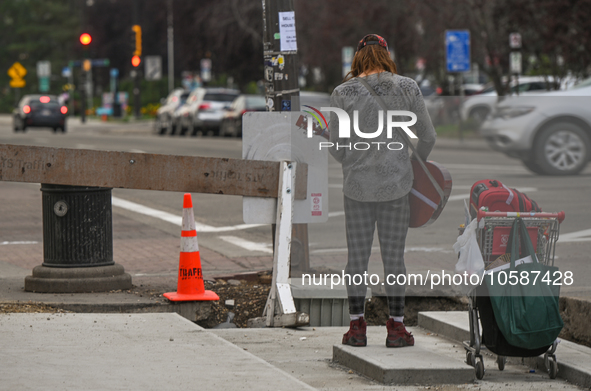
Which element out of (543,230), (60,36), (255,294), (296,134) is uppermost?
(60,36)

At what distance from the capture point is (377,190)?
5281 mm

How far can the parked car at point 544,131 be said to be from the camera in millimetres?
6559

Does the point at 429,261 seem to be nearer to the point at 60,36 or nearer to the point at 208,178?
the point at 208,178

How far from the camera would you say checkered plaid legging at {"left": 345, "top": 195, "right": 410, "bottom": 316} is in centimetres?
536

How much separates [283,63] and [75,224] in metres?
2.13

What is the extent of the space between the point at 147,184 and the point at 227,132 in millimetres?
26471

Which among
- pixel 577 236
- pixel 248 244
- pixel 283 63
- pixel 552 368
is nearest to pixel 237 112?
pixel 248 244

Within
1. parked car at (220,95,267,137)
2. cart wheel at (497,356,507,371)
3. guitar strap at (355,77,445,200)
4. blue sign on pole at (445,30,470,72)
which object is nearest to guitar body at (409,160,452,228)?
guitar strap at (355,77,445,200)

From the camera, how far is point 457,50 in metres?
25.0

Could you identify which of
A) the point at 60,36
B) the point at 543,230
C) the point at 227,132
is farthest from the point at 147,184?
the point at 60,36

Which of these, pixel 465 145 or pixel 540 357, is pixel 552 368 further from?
pixel 465 145

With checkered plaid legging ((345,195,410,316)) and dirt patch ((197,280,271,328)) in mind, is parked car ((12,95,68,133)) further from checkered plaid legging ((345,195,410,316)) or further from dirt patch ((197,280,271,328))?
checkered plaid legging ((345,195,410,316))

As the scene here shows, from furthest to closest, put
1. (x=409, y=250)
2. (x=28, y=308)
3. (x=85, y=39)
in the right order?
(x=85, y=39), (x=409, y=250), (x=28, y=308)

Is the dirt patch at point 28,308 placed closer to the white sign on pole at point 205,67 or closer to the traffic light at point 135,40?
the traffic light at point 135,40
